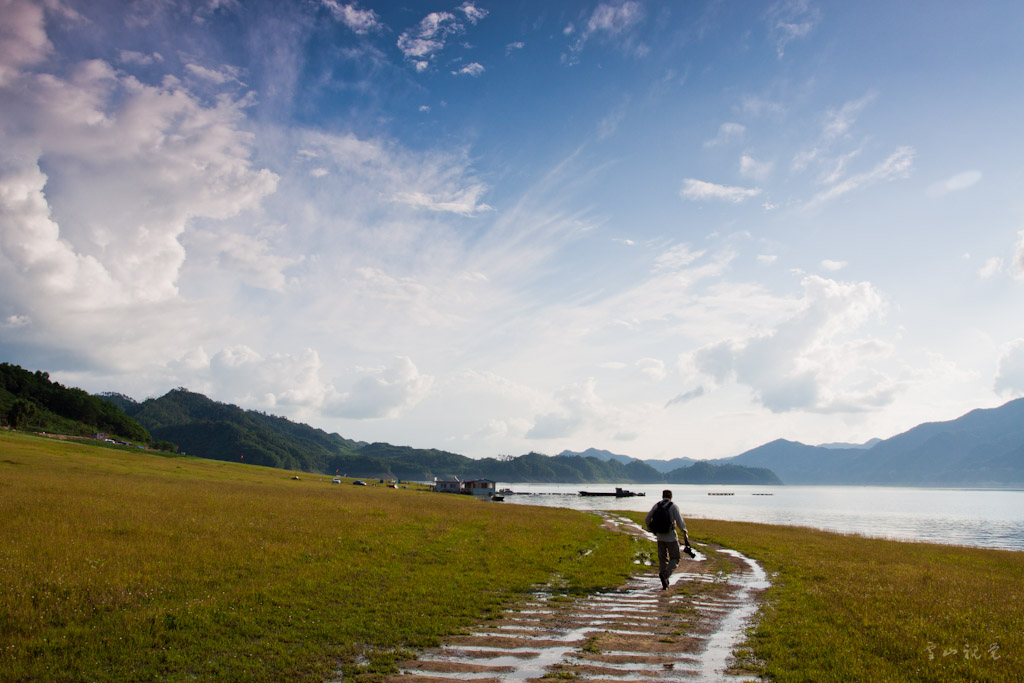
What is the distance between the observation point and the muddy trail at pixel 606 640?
1016 centimetres

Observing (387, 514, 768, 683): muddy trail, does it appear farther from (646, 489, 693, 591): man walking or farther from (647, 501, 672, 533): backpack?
(647, 501, 672, 533): backpack

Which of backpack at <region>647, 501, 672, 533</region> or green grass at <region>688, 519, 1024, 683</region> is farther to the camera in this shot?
backpack at <region>647, 501, 672, 533</region>

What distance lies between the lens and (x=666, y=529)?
58.7 feet

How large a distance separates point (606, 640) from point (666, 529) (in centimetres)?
630

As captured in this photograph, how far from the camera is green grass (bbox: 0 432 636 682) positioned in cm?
1061

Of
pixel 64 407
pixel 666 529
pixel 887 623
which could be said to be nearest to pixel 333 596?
pixel 666 529

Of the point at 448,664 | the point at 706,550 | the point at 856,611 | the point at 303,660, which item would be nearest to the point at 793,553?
the point at 706,550

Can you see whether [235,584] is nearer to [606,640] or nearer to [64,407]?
[606,640]

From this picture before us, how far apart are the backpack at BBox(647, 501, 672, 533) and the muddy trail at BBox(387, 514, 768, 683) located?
7.44 feet

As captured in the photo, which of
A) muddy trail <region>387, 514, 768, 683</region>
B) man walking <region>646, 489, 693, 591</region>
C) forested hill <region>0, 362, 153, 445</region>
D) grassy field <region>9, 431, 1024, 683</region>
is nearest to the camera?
muddy trail <region>387, 514, 768, 683</region>

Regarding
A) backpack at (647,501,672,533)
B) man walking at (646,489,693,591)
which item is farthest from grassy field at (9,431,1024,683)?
backpack at (647,501,672,533)

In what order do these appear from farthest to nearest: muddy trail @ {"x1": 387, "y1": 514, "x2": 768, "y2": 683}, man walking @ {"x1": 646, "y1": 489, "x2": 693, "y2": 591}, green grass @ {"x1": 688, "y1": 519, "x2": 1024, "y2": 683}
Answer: man walking @ {"x1": 646, "y1": 489, "x2": 693, "y2": 591}, green grass @ {"x1": 688, "y1": 519, "x2": 1024, "y2": 683}, muddy trail @ {"x1": 387, "y1": 514, "x2": 768, "y2": 683}

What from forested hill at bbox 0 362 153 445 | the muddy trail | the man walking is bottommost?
the muddy trail

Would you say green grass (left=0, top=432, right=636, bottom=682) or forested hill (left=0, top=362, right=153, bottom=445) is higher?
forested hill (left=0, top=362, right=153, bottom=445)
